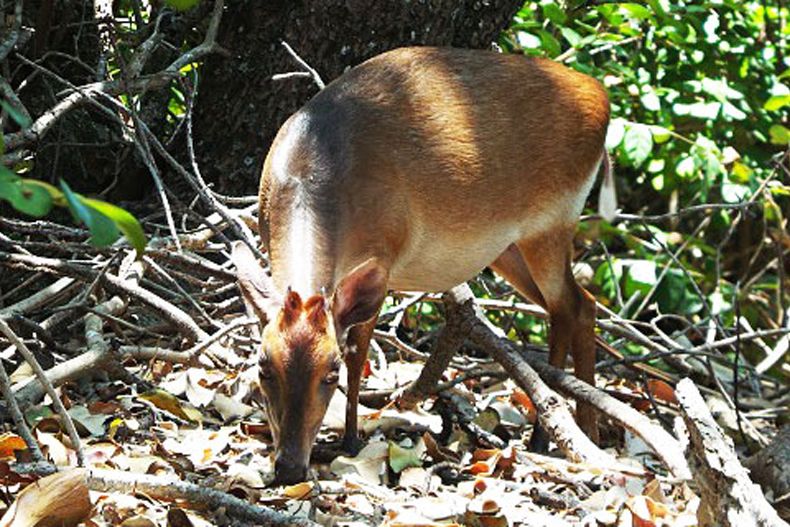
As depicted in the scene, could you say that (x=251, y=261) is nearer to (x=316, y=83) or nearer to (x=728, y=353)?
(x=316, y=83)

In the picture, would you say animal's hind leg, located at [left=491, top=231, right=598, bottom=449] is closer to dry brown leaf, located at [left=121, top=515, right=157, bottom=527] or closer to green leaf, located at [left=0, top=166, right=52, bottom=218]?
dry brown leaf, located at [left=121, top=515, right=157, bottom=527]

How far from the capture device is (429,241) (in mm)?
5344

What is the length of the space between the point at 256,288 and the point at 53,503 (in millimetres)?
1076

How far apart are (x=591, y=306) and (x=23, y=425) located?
2.83 metres

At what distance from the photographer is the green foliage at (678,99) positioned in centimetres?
709

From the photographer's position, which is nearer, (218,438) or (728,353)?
(218,438)

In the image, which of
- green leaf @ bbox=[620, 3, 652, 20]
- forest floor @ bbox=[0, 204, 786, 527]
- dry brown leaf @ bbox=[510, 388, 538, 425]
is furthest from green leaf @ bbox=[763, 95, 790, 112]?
dry brown leaf @ bbox=[510, 388, 538, 425]

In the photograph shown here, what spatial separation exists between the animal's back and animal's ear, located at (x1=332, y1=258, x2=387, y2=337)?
307mm

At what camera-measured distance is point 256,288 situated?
4363mm

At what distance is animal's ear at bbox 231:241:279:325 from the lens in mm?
4325

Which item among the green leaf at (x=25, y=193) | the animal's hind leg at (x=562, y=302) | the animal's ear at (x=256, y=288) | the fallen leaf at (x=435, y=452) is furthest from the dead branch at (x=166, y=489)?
the animal's hind leg at (x=562, y=302)

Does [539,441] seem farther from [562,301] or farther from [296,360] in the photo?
[296,360]

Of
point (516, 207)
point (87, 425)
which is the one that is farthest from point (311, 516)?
point (516, 207)

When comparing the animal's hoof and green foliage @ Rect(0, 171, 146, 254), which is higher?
green foliage @ Rect(0, 171, 146, 254)
